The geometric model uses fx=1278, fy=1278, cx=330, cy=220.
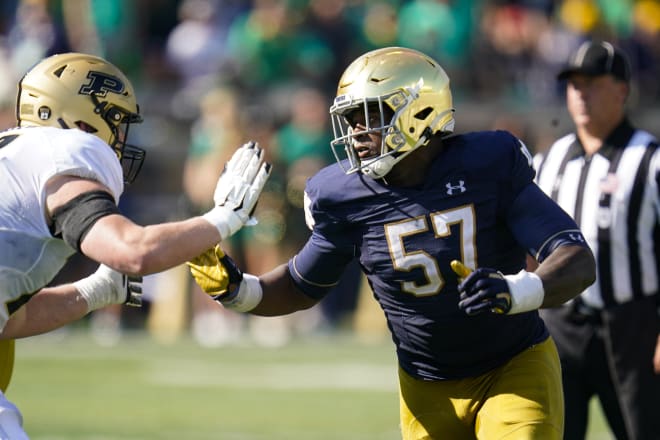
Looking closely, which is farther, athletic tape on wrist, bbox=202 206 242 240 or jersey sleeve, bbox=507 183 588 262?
jersey sleeve, bbox=507 183 588 262

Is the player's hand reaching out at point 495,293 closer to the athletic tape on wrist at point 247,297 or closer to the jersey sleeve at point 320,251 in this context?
the jersey sleeve at point 320,251

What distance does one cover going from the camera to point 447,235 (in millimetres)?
3990

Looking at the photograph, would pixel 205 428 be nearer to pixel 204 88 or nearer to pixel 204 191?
pixel 204 191

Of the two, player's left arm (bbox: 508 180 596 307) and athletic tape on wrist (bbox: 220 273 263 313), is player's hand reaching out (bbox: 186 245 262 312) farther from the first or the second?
player's left arm (bbox: 508 180 596 307)

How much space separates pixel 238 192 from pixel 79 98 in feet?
1.88

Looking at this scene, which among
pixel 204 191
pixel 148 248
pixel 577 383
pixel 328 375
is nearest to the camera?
pixel 148 248

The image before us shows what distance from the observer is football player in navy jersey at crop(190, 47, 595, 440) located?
13.1 feet

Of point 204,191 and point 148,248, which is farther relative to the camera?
point 204,191

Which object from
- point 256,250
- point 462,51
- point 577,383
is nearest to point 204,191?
point 256,250

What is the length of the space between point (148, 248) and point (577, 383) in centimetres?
231

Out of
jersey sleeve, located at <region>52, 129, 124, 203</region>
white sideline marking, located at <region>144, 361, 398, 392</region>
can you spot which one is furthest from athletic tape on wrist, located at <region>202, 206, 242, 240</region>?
white sideline marking, located at <region>144, 361, 398, 392</region>

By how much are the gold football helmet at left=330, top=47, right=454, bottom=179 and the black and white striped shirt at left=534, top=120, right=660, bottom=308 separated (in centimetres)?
122

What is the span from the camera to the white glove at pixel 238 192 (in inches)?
147

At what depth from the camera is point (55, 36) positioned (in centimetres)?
1124
